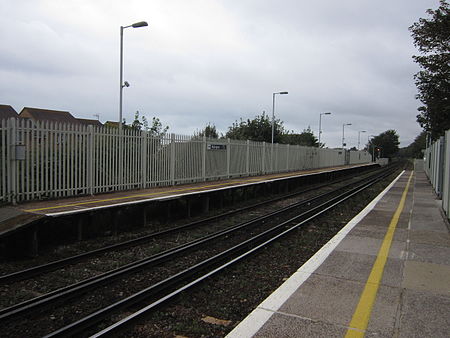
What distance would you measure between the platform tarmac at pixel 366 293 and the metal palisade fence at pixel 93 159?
6864mm

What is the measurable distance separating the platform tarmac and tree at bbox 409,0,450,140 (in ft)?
46.1

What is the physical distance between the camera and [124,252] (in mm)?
7230

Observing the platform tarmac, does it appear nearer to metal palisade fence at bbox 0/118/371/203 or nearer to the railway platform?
the railway platform

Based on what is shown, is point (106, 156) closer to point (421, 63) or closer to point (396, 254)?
point (396, 254)

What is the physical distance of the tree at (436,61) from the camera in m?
17.6

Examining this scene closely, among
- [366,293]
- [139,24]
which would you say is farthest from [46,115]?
[366,293]

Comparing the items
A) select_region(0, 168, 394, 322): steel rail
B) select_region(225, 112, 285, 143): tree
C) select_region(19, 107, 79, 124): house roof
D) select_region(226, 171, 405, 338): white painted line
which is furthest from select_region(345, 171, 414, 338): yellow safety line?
select_region(19, 107, 79, 124): house roof

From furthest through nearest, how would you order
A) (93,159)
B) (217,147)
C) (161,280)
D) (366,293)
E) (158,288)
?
(217,147), (93,159), (161,280), (158,288), (366,293)

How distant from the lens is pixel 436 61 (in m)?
18.4

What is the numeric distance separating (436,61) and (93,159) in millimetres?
17330

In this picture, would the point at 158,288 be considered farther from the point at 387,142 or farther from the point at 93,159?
the point at 387,142

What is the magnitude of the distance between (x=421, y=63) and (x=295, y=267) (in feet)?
56.1

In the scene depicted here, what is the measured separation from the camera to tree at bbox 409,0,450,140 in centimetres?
1764

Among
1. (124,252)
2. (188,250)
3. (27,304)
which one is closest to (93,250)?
(124,252)
